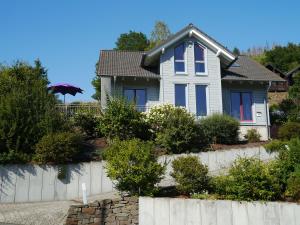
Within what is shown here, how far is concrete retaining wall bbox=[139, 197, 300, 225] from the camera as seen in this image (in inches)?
513

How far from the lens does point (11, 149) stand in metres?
18.0

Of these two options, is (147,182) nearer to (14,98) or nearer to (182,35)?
(14,98)

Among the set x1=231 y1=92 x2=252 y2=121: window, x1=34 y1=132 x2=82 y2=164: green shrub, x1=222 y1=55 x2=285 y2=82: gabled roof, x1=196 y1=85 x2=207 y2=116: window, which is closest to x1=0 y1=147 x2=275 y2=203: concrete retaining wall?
x1=34 y1=132 x2=82 y2=164: green shrub

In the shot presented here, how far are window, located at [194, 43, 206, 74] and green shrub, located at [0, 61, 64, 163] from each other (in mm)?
10561

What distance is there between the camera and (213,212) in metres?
13.6

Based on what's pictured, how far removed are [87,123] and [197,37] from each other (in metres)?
9.54

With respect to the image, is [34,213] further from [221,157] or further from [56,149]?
[221,157]

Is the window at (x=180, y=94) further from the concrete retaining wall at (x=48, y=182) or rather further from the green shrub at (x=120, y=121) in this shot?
the concrete retaining wall at (x=48, y=182)

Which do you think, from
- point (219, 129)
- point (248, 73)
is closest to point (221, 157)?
point (219, 129)

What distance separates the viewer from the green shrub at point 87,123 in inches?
934

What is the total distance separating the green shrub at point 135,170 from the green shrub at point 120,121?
6511 millimetres

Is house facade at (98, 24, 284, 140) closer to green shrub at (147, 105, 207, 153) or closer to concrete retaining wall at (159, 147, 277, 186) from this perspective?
green shrub at (147, 105, 207, 153)

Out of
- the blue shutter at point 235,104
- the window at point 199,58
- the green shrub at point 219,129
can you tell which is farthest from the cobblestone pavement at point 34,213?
the blue shutter at point 235,104

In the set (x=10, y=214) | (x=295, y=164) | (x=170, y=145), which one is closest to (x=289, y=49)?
(x=170, y=145)
